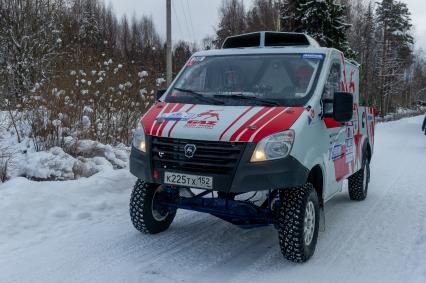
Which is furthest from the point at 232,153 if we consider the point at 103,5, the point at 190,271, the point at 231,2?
the point at 103,5

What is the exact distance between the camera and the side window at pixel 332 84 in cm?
507

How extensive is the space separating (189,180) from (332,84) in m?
2.16

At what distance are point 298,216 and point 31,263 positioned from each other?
257 cm

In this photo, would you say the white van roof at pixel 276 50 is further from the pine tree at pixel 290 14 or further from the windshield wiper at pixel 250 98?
the pine tree at pixel 290 14

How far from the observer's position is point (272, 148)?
167 inches

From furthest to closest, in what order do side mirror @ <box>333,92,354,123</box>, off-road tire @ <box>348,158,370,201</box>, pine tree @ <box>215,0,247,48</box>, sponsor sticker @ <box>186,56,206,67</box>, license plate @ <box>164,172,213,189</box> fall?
pine tree @ <box>215,0,247,48</box> → off-road tire @ <box>348,158,370,201</box> → sponsor sticker @ <box>186,56,206,67</box> → side mirror @ <box>333,92,354,123</box> → license plate @ <box>164,172,213,189</box>

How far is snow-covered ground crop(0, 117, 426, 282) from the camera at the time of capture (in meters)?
4.38

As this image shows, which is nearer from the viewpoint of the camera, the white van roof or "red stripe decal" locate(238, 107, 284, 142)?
"red stripe decal" locate(238, 107, 284, 142)

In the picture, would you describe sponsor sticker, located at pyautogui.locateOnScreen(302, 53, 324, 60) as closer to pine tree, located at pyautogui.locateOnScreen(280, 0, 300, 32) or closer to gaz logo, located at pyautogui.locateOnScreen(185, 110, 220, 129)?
gaz logo, located at pyautogui.locateOnScreen(185, 110, 220, 129)

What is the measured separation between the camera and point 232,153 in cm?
428

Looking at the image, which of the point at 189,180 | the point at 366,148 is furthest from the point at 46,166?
the point at 366,148

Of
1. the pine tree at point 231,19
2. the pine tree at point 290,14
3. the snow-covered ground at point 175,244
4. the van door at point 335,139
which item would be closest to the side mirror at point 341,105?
the van door at point 335,139

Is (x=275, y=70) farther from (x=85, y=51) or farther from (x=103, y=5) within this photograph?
(x=103, y=5)

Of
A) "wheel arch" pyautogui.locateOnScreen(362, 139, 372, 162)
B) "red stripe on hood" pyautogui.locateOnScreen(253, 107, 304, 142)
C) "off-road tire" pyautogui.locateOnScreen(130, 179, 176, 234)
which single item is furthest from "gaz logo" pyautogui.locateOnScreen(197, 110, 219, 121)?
"wheel arch" pyautogui.locateOnScreen(362, 139, 372, 162)
